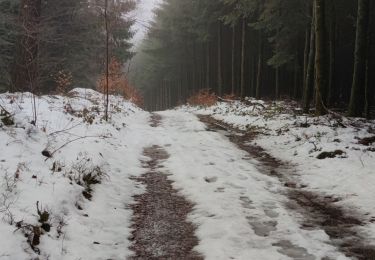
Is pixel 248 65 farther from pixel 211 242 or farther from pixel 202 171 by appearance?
pixel 211 242

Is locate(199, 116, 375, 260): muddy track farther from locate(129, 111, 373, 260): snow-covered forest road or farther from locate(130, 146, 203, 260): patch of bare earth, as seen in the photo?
locate(130, 146, 203, 260): patch of bare earth

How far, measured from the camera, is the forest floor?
5.15 metres

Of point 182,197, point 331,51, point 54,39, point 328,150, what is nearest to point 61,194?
point 182,197

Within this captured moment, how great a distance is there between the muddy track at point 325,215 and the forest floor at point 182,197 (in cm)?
2


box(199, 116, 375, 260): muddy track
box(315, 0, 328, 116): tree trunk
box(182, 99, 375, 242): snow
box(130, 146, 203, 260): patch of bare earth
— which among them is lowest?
box(130, 146, 203, 260): patch of bare earth

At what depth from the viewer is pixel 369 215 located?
20.7ft

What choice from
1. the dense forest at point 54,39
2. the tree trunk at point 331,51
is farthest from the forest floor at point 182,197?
the tree trunk at point 331,51

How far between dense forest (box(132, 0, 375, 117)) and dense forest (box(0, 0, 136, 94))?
7.15 ft

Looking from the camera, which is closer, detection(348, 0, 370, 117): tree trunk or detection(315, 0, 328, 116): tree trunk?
detection(315, 0, 328, 116): tree trunk

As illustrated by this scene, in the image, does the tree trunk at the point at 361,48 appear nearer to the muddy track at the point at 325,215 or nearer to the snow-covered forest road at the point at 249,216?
the snow-covered forest road at the point at 249,216

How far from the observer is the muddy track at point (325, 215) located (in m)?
5.23

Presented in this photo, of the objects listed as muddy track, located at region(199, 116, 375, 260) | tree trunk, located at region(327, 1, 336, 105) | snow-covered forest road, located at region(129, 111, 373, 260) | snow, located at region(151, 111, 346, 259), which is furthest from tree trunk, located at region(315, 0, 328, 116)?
tree trunk, located at region(327, 1, 336, 105)

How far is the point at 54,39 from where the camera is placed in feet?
38.7

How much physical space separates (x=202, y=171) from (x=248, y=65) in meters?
34.8
